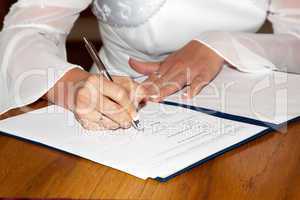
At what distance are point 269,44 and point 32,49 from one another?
1.58ft

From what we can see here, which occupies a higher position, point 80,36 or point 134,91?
point 134,91

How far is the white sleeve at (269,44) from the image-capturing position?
1010mm

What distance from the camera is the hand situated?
91 cm

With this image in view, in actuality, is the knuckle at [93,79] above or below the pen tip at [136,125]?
above

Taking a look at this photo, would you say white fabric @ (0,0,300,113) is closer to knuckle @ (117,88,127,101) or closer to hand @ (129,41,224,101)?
hand @ (129,41,224,101)

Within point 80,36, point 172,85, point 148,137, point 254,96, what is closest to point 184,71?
point 172,85

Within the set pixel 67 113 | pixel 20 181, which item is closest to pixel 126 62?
pixel 67 113

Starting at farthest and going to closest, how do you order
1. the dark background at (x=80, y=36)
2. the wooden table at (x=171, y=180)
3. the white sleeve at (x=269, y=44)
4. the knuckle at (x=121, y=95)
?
the dark background at (x=80, y=36)
the white sleeve at (x=269, y=44)
the knuckle at (x=121, y=95)
the wooden table at (x=171, y=180)

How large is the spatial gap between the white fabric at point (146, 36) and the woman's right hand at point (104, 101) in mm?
110

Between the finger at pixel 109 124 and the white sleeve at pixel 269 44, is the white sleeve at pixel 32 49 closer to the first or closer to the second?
the finger at pixel 109 124

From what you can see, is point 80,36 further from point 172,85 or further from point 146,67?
point 172,85

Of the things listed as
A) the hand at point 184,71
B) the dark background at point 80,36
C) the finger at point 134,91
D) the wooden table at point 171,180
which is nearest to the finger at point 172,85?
the hand at point 184,71

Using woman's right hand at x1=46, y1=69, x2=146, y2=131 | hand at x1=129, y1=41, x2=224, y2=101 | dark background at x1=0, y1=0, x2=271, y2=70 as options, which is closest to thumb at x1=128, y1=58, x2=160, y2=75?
hand at x1=129, y1=41, x2=224, y2=101

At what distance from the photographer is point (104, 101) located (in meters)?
0.75
